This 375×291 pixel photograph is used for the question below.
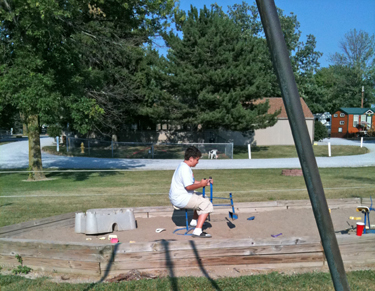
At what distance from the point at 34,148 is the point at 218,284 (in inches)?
510

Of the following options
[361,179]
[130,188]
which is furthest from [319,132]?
[130,188]

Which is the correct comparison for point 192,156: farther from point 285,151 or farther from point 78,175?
point 285,151

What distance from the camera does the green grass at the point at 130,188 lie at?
1055 cm

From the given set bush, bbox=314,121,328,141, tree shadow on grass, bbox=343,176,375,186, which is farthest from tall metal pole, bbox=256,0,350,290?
bush, bbox=314,121,328,141

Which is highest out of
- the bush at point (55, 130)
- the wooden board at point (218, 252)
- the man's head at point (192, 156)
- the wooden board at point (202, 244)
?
the bush at point (55, 130)

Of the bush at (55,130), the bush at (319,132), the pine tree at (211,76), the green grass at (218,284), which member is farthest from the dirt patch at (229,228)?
the bush at (319,132)

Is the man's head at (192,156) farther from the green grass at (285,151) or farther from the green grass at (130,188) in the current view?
the green grass at (285,151)

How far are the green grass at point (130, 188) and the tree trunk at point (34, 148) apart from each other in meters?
0.53

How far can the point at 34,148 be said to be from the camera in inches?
633

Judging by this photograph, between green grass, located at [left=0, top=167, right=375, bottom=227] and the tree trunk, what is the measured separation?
53cm

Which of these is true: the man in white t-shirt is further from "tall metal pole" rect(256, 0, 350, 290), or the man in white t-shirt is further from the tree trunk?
the tree trunk

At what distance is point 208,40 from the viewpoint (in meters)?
30.1

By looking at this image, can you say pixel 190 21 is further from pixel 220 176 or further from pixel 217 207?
pixel 217 207

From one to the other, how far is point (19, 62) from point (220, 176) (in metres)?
9.11
